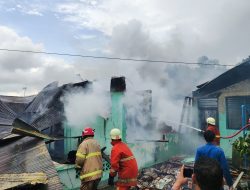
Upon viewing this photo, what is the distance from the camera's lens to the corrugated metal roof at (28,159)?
4898 millimetres

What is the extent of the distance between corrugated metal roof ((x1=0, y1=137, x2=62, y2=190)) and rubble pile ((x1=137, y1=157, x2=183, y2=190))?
3.72 m

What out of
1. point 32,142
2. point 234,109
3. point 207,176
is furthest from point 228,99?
point 207,176

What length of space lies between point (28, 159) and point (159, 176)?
5.03 meters

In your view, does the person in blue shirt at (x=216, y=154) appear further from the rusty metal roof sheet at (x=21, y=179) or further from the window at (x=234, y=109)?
the window at (x=234, y=109)

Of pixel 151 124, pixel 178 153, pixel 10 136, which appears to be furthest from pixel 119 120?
pixel 178 153

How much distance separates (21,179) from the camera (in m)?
4.36

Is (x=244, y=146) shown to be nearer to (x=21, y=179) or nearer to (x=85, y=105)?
(x=85, y=105)

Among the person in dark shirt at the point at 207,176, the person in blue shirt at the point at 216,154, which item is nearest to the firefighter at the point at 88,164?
the person in blue shirt at the point at 216,154

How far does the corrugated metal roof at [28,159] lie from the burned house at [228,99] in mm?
8941

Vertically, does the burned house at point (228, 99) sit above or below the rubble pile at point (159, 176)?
above

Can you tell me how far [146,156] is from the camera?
1026 cm

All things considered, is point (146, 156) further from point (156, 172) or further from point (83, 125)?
point (83, 125)

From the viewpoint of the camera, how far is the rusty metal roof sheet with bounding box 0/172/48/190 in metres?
4.16

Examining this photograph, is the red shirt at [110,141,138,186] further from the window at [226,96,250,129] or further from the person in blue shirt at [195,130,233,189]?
the window at [226,96,250,129]
